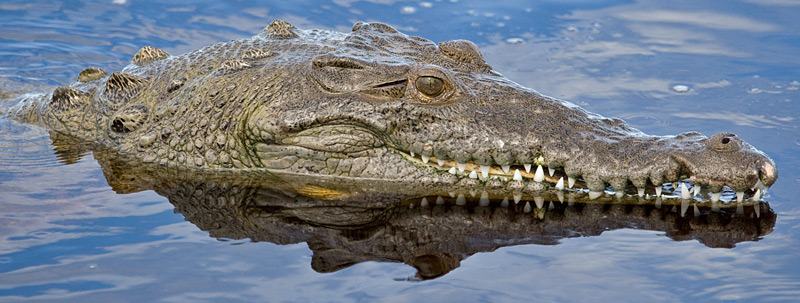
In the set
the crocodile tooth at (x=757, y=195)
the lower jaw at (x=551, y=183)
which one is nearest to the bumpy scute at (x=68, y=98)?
the lower jaw at (x=551, y=183)

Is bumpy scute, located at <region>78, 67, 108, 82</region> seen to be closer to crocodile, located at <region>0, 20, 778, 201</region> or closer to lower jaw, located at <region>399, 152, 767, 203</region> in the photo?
crocodile, located at <region>0, 20, 778, 201</region>

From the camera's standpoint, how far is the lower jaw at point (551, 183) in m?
5.60

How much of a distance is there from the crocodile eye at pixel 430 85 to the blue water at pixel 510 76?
4.55ft

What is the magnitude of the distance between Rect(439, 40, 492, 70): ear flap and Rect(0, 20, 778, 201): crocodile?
0.04 ft

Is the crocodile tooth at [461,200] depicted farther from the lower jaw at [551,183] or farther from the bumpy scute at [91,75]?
the bumpy scute at [91,75]

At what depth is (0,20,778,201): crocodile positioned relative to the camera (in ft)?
18.0

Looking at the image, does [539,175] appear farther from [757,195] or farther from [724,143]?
[757,195]

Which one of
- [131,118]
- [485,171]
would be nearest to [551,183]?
[485,171]

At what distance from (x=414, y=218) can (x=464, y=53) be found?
1491mm

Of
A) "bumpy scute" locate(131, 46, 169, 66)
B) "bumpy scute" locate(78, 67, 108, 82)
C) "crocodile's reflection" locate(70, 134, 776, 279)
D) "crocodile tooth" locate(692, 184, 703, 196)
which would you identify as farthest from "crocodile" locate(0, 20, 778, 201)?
"bumpy scute" locate(78, 67, 108, 82)

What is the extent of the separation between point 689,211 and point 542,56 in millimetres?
4658

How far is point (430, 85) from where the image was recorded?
600 centimetres

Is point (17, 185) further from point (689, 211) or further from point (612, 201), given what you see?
point (689, 211)

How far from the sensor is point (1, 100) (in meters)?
8.45
